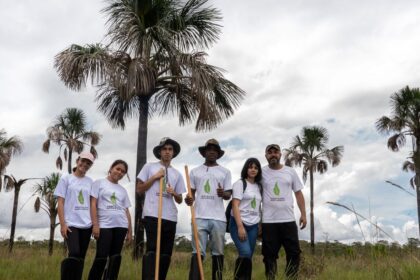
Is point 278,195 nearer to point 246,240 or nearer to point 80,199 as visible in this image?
point 246,240

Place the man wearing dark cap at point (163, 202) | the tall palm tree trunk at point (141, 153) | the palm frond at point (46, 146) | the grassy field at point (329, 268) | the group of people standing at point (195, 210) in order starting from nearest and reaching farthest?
the grassy field at point (329, 268) < the man wearing dark cap at point (163, 202) < the group of people standing at point (195, 210) < the tall palm tree trunk at point (141, 153) < the palm frond at point (46, 146)

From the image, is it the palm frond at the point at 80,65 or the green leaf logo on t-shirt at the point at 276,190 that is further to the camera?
the palm frond at the point at 80,65

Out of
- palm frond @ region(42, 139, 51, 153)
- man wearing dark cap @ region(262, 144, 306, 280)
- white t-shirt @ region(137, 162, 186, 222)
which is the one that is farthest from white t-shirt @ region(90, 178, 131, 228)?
palm frond @ region(42, 139, 51, 153)

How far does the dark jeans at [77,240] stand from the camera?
5.11 m

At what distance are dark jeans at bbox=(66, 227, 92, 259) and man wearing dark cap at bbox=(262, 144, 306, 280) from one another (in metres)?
1.96

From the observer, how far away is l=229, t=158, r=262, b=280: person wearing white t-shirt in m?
5.21

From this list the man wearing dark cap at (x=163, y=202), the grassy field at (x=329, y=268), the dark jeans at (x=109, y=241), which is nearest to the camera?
the grassy field at (x=329, y=268)

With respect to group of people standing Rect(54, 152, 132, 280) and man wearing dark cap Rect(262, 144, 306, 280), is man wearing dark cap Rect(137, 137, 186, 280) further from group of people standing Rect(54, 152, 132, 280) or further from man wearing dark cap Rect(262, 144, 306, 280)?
man wearing dark cap Rect(262, 144, 306, 280)

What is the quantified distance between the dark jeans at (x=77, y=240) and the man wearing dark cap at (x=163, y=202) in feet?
2.15

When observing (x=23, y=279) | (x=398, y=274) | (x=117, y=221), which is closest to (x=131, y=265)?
(x=23, y=279)

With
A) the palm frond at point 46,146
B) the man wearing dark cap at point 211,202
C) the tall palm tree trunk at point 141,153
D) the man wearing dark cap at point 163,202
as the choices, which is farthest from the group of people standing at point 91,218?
the palm frond at point 46,146

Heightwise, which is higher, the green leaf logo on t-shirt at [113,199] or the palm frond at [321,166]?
the palm frond at [321,166]

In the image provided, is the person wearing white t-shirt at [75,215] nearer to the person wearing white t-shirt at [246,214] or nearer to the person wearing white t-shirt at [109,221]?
the person wearing white t-shirt at [109,221]

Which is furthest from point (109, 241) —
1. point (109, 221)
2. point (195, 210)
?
point (195, 210)
